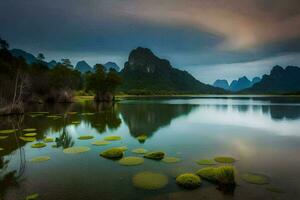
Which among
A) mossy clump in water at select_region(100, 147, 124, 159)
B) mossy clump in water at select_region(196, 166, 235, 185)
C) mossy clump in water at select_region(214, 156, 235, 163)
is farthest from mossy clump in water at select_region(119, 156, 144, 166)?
mossy clump in water at select_region(214, 156, 235, 163)

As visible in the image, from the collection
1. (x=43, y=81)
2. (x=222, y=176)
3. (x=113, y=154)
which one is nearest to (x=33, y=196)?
(x=113, y=154)

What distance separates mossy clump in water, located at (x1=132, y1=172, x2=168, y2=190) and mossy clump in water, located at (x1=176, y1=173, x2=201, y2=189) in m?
0.46

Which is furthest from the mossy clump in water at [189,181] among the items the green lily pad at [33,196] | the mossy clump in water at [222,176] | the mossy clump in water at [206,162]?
the green lily pad at [33,196]

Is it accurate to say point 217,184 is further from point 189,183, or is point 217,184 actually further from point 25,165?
point 25,165

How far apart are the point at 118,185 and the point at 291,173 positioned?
6339 mm

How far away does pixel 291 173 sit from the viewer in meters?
7.77

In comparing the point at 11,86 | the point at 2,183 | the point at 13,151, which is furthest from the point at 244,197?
the point at 11,86

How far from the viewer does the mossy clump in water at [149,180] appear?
21.4 ft

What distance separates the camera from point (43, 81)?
158 ft

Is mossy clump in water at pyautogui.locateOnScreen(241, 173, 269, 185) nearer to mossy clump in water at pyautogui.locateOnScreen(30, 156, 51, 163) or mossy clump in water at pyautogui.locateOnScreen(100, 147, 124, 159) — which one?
Answer: mossy clump in water at pyautogui.locateOnScreen(100, 147, 124, 159)

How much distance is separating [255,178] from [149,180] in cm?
360

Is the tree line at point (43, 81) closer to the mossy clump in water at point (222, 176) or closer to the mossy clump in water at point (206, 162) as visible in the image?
the mossy clump in water at point (206, 162)

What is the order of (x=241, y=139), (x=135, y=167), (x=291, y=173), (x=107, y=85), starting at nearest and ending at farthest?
(x=291, y=173), (x=135, y=167), (x=241, y=139), (x=107, y=85)

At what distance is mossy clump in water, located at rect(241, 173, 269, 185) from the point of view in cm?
684
